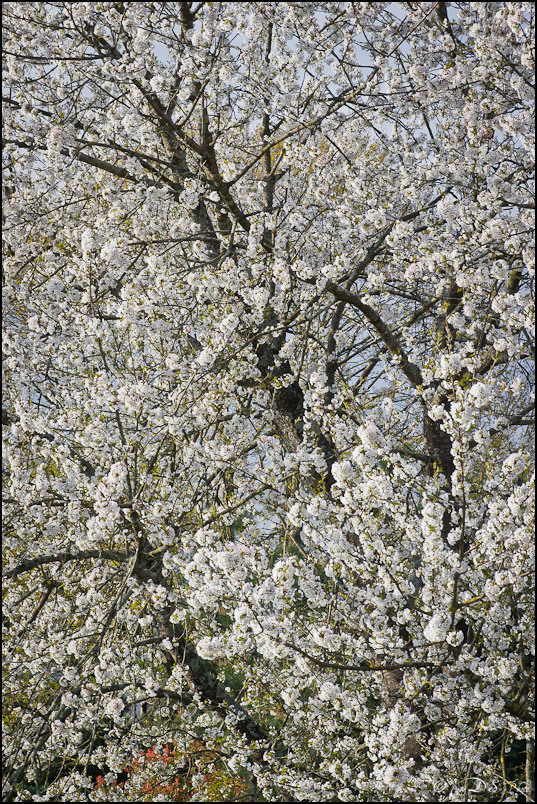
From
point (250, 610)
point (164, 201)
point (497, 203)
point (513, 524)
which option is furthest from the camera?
point (164, 201)

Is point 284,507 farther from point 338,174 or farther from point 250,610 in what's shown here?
point 338,174

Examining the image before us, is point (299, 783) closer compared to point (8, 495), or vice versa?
point (299, 783)

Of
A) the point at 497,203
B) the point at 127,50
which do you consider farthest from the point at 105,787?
the point at 127,50

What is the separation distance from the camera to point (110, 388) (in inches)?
165

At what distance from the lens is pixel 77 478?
4539 millimetres

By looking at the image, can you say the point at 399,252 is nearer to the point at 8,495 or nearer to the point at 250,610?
the point at 250,610

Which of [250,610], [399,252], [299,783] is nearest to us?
[250,610]

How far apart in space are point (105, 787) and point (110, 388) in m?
3.87

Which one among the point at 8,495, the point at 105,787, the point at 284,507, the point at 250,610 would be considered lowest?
the point at 105,787

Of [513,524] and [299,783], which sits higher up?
[513,524]

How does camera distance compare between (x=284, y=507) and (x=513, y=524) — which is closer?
(x=513, y=524)

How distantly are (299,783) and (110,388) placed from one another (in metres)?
2.90

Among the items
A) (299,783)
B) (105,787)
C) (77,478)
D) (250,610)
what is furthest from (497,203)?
(105,787)

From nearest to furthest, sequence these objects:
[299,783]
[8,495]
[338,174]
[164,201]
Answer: [299,783]
[8,495]
[164,201]
[338,174]
